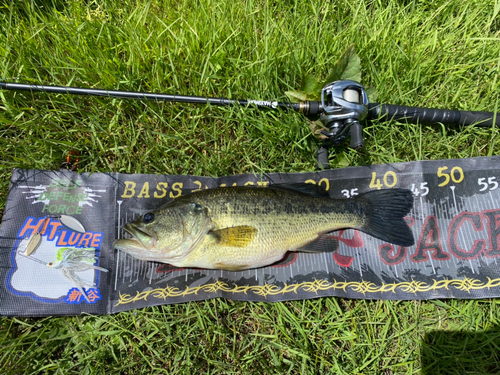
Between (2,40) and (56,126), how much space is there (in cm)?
114

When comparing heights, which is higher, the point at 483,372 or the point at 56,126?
the point at 56,126

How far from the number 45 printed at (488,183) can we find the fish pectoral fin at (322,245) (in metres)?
1.48

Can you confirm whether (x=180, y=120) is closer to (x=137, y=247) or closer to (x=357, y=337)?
(x=137, y=247)

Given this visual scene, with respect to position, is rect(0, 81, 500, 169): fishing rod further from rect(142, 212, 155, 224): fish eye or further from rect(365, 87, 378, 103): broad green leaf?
rect(142, 212, 155, 224): fish eye

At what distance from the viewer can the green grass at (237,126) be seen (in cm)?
233

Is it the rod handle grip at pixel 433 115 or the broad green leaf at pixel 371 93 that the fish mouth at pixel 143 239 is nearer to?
the rod handle grip at pixel 433 115

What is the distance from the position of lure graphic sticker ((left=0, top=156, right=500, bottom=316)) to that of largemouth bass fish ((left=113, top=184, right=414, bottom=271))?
A: 18cm

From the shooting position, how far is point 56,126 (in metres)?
2.79

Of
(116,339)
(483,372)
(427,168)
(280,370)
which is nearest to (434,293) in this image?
(483,372)

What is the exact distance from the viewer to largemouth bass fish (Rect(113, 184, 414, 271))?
7.24ft

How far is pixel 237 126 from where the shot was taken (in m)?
2.81

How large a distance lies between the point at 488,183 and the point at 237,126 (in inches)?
98.0

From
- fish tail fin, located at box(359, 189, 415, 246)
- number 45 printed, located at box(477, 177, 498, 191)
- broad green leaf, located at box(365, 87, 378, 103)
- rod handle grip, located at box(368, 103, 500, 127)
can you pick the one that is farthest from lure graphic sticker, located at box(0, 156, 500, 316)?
broad green leaf, located at box(365, 87, 378, 103)

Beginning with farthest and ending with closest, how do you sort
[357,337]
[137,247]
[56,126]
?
[56,126] < [357,337] < [137,247]
